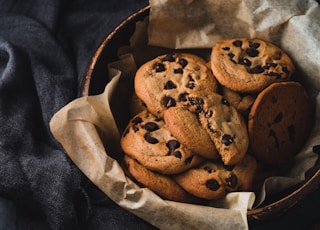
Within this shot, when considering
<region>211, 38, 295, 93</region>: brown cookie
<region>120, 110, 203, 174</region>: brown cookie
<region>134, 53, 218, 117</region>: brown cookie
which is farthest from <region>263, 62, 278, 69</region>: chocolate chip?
<region>120, 110, 203, 174</region>: brown cookie

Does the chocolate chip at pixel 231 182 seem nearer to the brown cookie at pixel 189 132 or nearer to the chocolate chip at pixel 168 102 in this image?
the brown cookie at pixel 189 132

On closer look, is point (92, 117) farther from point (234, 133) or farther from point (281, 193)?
point (281, 193)

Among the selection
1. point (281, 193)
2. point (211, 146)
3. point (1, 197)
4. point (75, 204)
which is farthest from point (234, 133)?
point (1, 197)

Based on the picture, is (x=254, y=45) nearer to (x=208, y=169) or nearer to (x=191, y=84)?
(x=191, y=84)

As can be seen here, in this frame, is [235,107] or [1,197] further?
[1,197]

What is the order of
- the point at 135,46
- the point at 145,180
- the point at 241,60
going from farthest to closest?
1. the point at 135,46
2. the point at 241,60
3. the point at 145,180

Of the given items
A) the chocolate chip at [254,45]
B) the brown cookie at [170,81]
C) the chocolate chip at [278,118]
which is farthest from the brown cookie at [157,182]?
the chocolate chip at [254,45]
